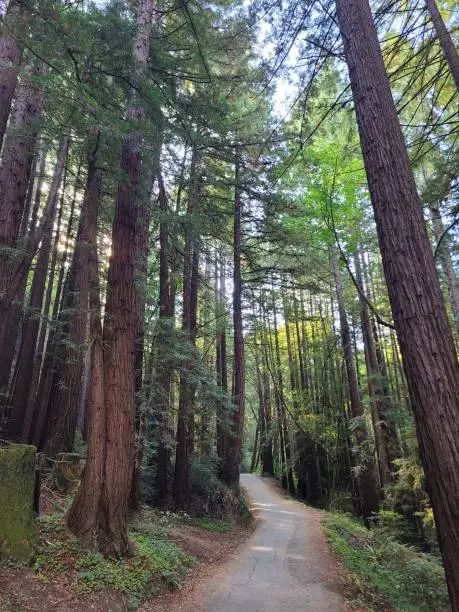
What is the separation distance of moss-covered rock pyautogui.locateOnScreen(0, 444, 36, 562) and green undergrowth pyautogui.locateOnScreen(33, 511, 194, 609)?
0.28m

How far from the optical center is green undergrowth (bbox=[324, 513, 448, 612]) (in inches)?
244

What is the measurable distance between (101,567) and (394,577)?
5358mm

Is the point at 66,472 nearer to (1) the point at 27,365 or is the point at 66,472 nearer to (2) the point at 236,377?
(1) the point at 27,365

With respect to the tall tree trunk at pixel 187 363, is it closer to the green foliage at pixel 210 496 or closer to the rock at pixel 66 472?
the green foliage at pixel 210 496

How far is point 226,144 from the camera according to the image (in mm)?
12523

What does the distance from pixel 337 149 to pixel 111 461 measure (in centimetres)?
870

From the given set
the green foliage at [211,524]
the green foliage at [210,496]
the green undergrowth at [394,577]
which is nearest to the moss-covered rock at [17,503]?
the green undergrowth at [394,577]

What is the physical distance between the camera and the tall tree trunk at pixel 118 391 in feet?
18.7

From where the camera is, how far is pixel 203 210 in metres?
13.2

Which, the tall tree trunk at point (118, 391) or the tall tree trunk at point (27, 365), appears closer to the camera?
the tall tree trunk at point (118, 391)

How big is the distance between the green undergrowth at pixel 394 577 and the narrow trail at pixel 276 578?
1.31ft

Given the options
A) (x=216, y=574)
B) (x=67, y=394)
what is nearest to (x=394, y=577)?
(x=216, y=574)

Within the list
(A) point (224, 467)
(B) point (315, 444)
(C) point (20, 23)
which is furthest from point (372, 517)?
(C) point (20, 23)

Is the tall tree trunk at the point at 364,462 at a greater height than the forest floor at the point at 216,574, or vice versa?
the tall tree trunk at the point at 364,462
